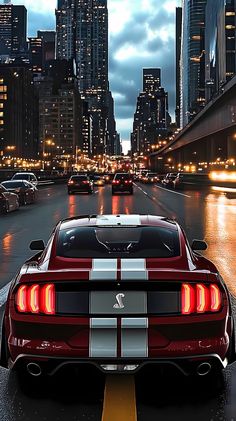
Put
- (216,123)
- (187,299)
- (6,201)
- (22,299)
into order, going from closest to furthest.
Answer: (187,299), (22,299), (6,201), (216,123)

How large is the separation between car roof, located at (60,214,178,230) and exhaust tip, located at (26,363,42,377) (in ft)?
5.68

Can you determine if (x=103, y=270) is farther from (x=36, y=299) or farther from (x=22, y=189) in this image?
(x=22, y=189)

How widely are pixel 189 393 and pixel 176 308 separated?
748 millimetres

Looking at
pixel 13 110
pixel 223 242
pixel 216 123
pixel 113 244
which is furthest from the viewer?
pixel 13 110

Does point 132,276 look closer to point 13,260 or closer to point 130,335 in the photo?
point 130,335

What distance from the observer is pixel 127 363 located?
4234mm

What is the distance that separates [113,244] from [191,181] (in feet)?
211

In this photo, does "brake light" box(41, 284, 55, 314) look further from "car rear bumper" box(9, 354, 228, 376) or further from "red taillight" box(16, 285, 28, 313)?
"car rear bumper" box(9, 354, 228, 376)

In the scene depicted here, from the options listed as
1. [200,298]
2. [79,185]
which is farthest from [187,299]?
[79,185]

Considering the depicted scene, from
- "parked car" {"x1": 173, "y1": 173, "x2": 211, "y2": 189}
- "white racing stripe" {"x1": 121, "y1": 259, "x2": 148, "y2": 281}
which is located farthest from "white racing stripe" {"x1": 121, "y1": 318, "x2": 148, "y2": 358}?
"parked car" {"x1": 173, "y1": 173, "x2": 211, "y2": 189}

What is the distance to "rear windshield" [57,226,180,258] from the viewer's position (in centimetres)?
509

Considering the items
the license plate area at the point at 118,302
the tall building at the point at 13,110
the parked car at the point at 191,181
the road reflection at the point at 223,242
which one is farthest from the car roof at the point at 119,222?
the tall building at the point at 13,110

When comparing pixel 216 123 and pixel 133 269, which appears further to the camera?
pixel 216 123

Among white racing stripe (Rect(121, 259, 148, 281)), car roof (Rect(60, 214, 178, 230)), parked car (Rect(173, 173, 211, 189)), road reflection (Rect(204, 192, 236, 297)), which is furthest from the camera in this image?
parked car (Rect(173, 173, 211, 189))
